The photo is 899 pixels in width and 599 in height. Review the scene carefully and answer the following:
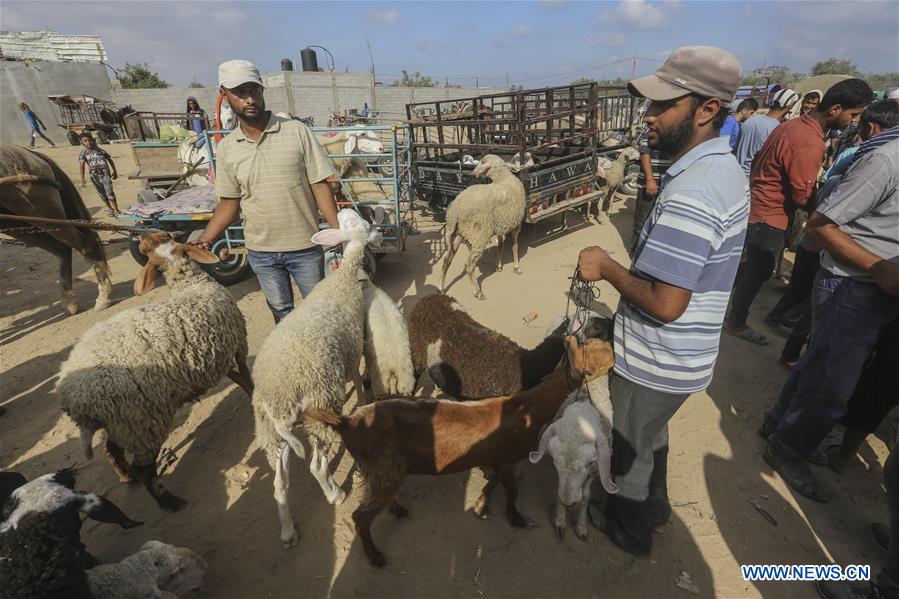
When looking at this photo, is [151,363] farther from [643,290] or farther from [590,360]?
[643,290]

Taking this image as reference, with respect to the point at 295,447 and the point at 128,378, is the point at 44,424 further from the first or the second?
the point at 295,447

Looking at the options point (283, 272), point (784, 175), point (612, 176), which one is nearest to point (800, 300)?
point (784, 175)

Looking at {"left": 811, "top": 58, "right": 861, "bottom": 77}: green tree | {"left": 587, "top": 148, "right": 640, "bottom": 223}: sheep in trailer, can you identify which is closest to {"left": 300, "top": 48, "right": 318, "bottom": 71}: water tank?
{"left": 587, "top": 148, "right": 640, "bottom": 223}: sheep in trailer

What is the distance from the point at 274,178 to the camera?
3.15 meters

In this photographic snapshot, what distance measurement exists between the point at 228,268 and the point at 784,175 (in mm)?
7784

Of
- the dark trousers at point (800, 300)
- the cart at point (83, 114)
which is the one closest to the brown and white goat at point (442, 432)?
the dark trousers at point (800, 300)

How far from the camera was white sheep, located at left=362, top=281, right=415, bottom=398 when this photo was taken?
3.43 meters

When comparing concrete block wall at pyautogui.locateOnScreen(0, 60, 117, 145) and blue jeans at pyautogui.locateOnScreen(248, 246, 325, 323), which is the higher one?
concrete block wall at pyautogui.locateOnScreen(0, 60, 117, 145)

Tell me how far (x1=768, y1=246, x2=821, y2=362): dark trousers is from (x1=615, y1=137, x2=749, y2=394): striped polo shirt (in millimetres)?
3194

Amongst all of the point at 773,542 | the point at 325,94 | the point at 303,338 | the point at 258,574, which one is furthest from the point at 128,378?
the point at 325,94

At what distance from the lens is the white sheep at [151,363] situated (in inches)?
98.7

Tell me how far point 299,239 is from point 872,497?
4.89m

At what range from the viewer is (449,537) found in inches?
106

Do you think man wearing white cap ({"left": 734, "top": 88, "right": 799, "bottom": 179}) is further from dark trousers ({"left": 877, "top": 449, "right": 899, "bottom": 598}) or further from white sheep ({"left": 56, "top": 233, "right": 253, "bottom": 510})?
white sheep ({"left": 56, "top": 233, "right": 253, "bottom": 510})
